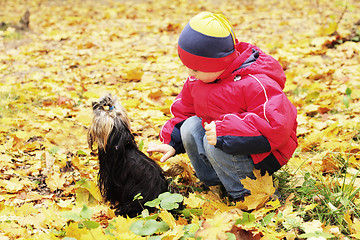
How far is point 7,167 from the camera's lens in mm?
2902

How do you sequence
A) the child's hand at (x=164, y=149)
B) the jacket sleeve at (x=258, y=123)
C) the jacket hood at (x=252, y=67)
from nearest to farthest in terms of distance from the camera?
the jacket sleeve at (x=258, y=123) → the jacket hood at (x=252, y=67) → the child's hand at (x=164, y=149)

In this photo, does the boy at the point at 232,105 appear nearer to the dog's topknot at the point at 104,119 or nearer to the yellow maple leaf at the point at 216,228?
the dog's topknot at the point at 104,119

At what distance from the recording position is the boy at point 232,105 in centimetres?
192

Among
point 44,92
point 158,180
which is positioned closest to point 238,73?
point 158,180

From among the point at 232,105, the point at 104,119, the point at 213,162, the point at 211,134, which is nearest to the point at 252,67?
the point at 232,105

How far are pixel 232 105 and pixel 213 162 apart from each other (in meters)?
0.39

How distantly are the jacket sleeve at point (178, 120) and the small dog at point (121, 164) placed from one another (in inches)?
8.2

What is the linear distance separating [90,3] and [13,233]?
34.1ft

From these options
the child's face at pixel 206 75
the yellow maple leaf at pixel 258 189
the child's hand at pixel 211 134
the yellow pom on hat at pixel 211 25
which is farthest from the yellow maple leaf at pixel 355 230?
the yellow pom on hat at pixel 211 25

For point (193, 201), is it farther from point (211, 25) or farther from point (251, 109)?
point (211, 25)

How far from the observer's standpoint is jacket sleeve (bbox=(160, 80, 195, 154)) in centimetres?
243

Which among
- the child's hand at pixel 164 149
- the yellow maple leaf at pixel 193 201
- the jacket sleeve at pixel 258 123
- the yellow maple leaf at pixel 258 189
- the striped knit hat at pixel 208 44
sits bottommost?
the yellow maple leaf at pixel 193 201

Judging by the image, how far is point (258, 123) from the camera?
189 centimetres

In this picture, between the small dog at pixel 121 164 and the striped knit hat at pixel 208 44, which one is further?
the small dog at pixel 121 164
